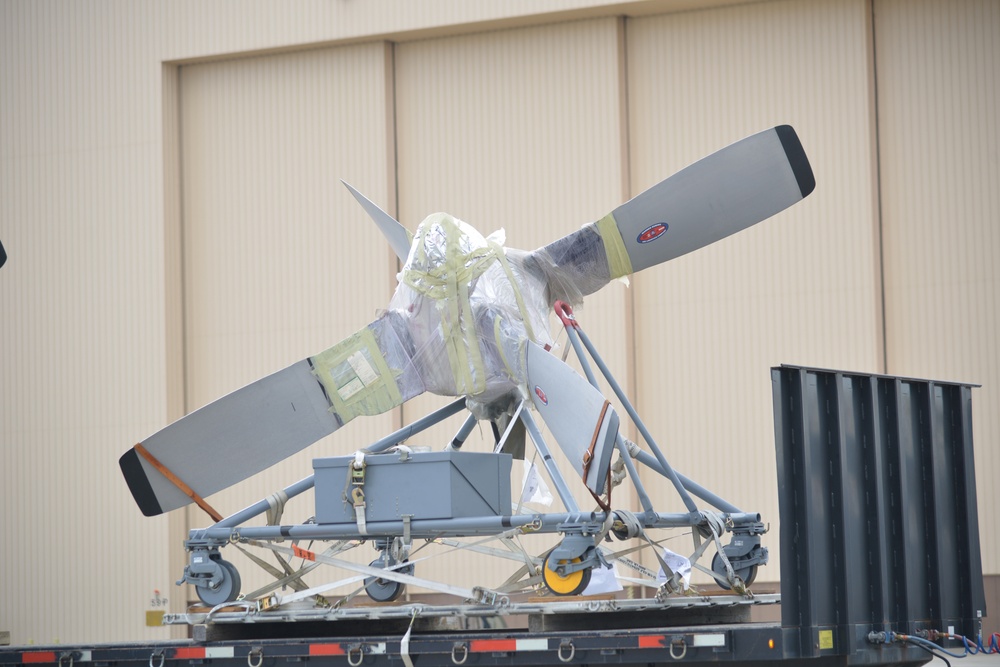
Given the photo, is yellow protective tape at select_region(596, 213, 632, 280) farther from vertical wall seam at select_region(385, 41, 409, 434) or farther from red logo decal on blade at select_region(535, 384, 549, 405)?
vertical wall seam at select_region(385, 41, 409, 434)

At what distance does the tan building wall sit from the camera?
15.2 m

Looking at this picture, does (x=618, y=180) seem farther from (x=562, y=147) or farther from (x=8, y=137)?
(x=8, y=137)

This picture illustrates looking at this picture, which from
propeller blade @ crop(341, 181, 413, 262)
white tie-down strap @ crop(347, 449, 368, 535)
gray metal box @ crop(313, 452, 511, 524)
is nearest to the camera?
gray metal box @ crop(313, 452, 511, 524)

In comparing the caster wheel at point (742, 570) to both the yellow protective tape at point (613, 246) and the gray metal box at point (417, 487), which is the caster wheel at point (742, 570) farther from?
the yellow protective tape at point (613, 246)

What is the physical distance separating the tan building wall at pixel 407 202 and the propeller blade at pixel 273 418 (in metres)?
Result: 7.06

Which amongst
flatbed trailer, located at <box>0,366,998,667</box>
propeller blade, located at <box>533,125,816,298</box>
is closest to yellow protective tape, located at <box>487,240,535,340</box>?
propeller blade, located at <box>533,125,816,298</box>

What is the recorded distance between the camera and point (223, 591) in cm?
888

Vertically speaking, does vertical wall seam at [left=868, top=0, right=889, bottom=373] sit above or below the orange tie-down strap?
above

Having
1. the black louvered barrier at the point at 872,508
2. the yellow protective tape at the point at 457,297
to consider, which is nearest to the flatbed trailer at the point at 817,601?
the black louvered barrier at the point at 872,508

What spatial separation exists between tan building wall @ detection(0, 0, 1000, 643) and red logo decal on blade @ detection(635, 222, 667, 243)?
719cm

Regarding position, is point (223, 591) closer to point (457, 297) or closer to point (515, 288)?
point (457, 297)

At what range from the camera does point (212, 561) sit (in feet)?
29.6

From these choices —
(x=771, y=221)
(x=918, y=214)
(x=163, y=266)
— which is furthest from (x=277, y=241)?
(x=918, y=214)

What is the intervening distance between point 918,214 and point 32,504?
1204cm
